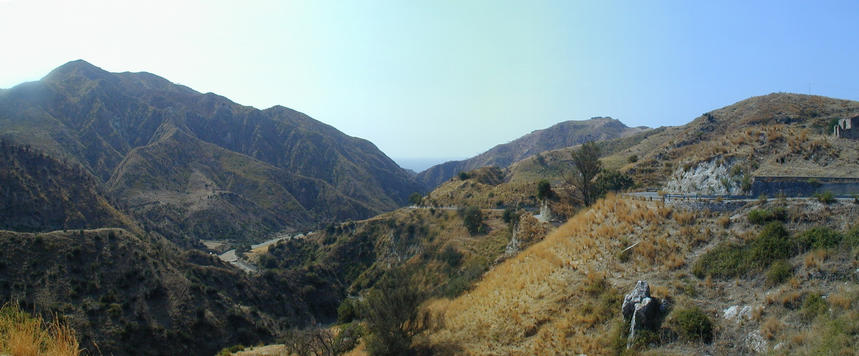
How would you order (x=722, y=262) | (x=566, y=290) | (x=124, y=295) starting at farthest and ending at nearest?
(x=124, y=295), (x=566, y=290), (x=722, y=262)

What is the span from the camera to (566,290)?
56.4 ft

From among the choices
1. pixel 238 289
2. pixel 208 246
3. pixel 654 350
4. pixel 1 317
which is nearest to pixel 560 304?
pixel 654 350

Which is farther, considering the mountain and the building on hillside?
the mountain

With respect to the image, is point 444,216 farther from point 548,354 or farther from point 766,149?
point 548,354

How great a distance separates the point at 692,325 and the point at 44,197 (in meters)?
97.7

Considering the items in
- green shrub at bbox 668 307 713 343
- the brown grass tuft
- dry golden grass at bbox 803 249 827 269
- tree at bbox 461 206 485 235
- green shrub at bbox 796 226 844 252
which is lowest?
tree at bbox 461 206 485 235

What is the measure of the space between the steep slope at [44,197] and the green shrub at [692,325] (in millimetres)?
87501

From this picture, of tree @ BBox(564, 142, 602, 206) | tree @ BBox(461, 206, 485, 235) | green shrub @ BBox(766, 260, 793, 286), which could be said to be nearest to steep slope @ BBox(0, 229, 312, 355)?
tree @ BBox(461, 206, 485, 235)

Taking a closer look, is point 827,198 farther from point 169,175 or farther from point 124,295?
point 169,175

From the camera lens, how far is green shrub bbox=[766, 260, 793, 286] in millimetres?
12164

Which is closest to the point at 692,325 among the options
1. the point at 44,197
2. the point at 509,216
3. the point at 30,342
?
the point at 30,342

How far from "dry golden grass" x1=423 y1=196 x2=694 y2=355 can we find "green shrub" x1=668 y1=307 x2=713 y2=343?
144cm

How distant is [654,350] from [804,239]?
6570 millimetres

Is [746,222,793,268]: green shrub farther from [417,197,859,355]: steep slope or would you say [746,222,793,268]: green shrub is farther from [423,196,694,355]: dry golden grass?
[423,196,694,355]: dry golden grass
